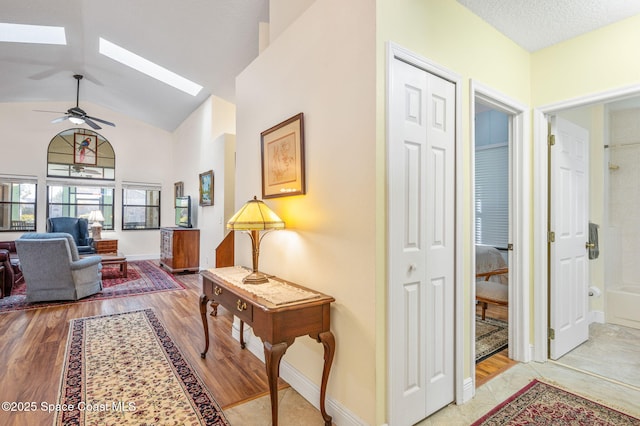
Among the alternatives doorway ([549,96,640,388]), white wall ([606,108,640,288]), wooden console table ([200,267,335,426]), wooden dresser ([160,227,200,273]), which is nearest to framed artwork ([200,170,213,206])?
wooden dresser ([160,227,200,273])

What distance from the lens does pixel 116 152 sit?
7.87m

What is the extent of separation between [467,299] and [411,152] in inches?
42.1

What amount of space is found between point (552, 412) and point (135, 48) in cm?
625

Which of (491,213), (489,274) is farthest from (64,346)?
(491,213)

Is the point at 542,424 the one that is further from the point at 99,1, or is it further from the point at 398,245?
the point at 99,1

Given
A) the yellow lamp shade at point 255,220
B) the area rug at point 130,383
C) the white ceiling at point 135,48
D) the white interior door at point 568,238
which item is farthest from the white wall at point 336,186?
the white interior door at point 568,238

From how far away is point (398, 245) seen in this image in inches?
66.8

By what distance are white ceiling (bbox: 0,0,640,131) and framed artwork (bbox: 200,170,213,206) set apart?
1.49 meters

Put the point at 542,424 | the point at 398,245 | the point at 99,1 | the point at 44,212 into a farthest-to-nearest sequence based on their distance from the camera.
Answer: the point at 44,212 < the point at 99,1 < the point at 542,424 < the point at 398,245

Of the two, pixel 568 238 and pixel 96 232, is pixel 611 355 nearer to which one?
pixel 568 238

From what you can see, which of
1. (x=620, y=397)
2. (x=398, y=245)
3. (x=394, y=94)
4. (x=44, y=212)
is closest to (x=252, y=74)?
(x=394, y=94)

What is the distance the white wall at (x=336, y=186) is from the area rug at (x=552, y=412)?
85cm

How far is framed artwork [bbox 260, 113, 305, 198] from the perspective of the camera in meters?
2.19

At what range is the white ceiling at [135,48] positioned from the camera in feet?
12.2
